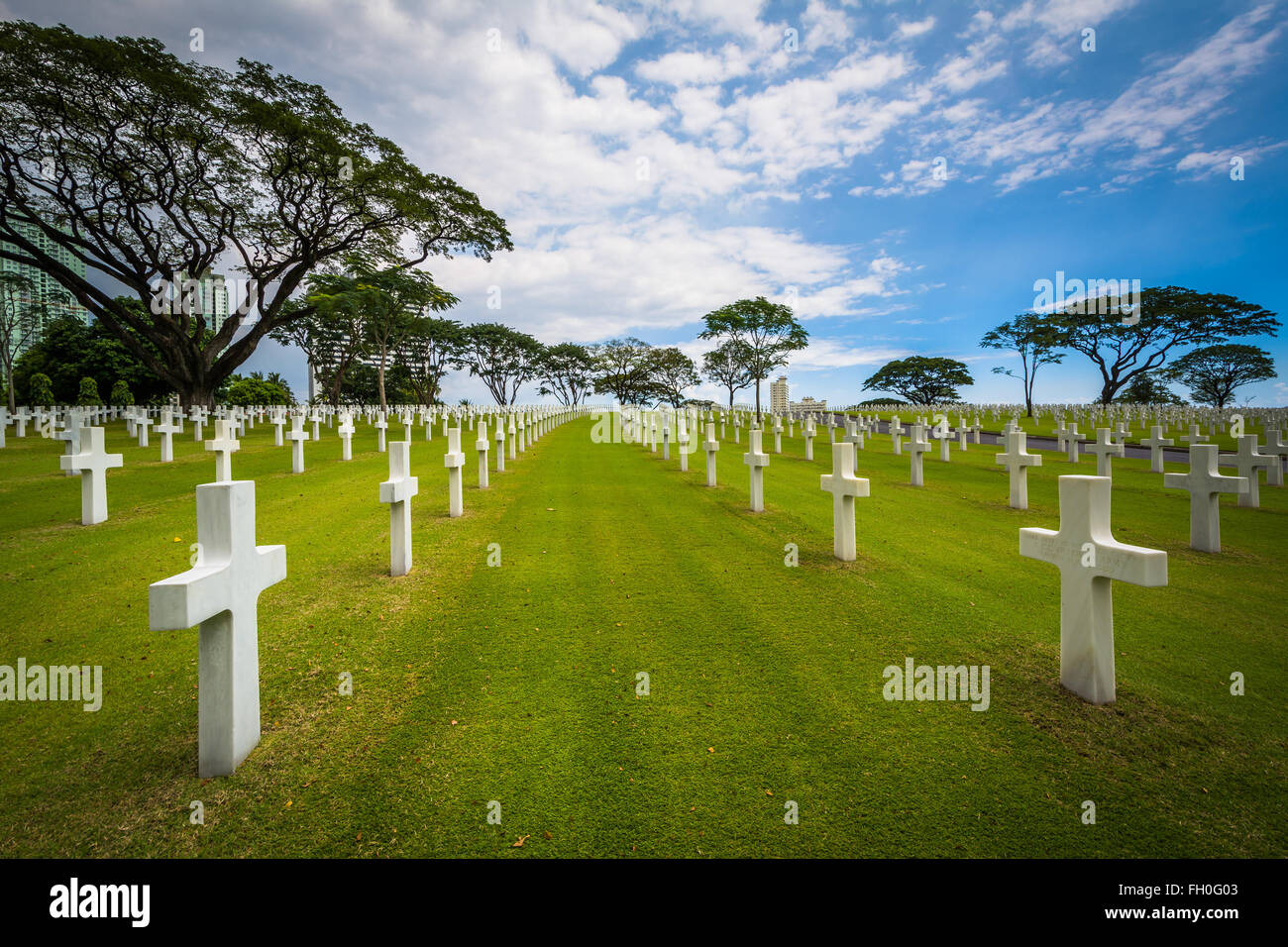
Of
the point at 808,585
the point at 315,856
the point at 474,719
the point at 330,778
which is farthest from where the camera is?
the point at 808,585

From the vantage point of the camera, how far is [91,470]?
7402mm

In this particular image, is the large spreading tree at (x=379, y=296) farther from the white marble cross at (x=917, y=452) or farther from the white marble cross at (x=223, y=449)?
the white marble cross at (x=917, y=452)

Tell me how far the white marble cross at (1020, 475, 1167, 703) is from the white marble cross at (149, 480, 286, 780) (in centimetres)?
460

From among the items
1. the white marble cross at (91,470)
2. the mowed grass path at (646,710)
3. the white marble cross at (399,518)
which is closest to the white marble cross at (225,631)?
the mowed grass path at (646,710)

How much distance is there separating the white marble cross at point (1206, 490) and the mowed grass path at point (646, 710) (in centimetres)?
43

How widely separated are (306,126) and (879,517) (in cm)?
2544

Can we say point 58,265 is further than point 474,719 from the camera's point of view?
Yes

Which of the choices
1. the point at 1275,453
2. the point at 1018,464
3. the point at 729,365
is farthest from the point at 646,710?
the point at 729,365

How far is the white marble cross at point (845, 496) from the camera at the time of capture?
20.7 ft

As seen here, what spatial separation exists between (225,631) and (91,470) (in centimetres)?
728

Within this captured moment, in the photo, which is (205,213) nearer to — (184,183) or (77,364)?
(184,183)

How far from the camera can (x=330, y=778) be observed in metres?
2.62
